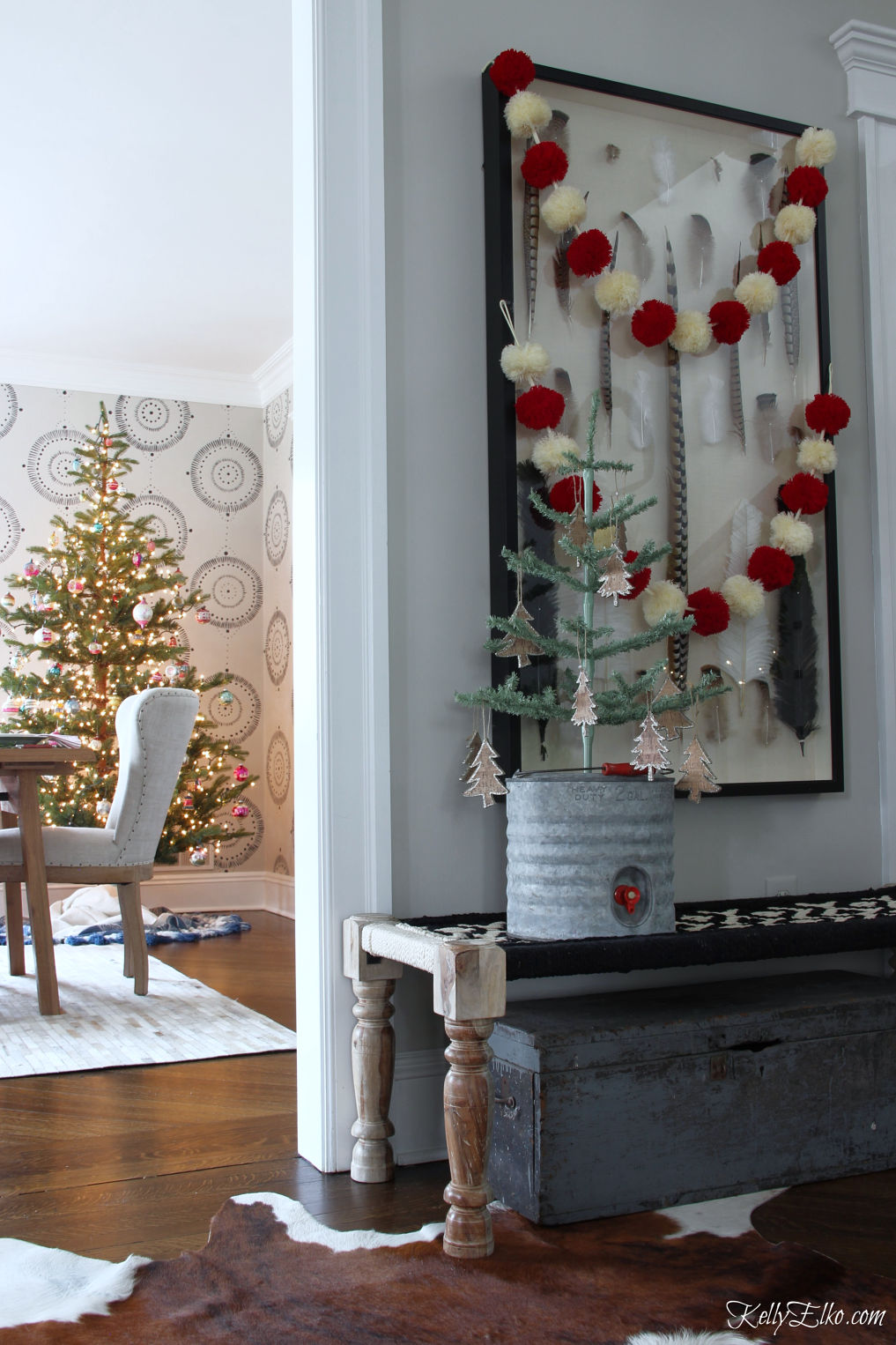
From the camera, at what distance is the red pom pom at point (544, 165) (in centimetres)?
238

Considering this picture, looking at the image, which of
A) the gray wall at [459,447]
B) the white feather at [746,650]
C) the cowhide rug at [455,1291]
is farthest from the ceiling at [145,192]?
the cowhide rug at [455,1291]

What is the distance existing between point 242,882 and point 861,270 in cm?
475

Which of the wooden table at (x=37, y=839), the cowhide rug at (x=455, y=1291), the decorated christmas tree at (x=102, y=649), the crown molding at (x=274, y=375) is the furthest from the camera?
the crown molding at (x=274, y=375)

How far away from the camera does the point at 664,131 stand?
261 cm

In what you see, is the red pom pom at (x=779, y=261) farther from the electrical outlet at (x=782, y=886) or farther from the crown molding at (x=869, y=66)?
the electrical outlet at (x=782, y=886)

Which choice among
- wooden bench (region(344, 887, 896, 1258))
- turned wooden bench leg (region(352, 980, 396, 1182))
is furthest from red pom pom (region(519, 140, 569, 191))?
turned wooden bench leg (region(352, 980, 396, 1182))

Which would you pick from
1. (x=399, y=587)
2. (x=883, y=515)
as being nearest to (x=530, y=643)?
(x=399, y=587)

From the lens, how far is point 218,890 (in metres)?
6.44

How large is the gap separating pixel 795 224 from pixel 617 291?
20.9 inches

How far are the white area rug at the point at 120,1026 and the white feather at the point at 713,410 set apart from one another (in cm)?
188

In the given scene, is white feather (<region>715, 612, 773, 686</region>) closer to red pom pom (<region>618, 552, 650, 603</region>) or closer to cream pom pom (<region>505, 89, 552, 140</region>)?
red pom pom (<region>618, 552, 650, 603</region>)

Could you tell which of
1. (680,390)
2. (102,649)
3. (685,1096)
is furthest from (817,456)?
(102,649)

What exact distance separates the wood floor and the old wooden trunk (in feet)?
0.23

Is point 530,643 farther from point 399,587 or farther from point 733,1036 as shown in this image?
point 733,1036
